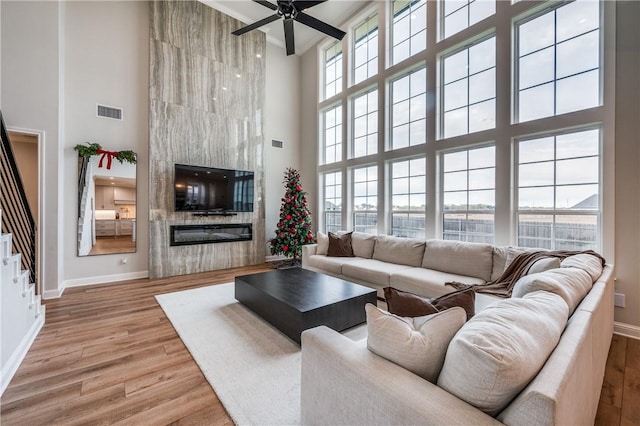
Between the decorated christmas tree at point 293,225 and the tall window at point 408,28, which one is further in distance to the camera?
the decorated christmas tree at point 293,225

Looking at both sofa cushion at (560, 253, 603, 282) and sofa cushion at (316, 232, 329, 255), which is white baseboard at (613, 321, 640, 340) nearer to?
sofa cushion at (560, 253, 603, 282)

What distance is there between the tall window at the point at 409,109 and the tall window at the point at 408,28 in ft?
1.25

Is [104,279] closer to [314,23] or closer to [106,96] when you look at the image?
[106,96]

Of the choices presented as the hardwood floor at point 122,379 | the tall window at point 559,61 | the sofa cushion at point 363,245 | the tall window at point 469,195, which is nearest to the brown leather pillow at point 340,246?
the sofa cushion at point 363,245

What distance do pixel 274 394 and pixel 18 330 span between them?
7.46 ft

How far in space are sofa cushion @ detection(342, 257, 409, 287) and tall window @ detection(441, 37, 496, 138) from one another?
2237 mm

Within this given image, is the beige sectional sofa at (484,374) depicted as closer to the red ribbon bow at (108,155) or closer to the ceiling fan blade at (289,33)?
the ceiling fan blade at (289,33)

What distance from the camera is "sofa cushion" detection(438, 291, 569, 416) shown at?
2.72ft

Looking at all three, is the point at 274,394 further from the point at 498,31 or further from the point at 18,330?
the point at 498,31

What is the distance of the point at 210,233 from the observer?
5609 millimetres

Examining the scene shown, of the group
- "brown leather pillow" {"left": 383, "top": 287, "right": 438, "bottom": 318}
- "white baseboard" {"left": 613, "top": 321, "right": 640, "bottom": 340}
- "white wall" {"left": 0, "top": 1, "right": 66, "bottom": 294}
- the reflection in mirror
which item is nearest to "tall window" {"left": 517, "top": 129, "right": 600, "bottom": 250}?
"white baseboard" {"left": 613, "top": 321, "right": 640, "bottom": 340}

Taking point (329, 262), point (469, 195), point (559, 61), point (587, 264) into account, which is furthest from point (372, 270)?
point (559, 61)

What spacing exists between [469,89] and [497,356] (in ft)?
14.2

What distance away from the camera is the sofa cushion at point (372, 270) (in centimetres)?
368
